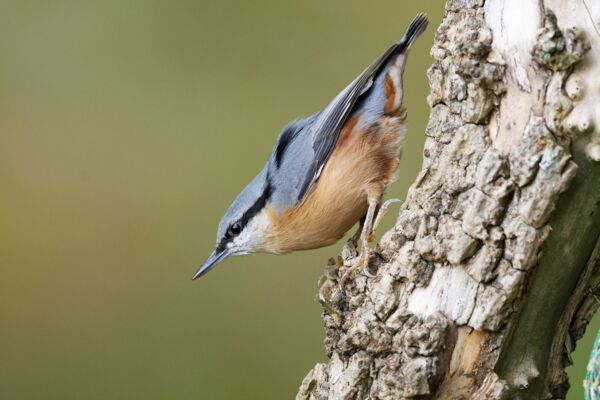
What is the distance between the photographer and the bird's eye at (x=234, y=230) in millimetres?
3070

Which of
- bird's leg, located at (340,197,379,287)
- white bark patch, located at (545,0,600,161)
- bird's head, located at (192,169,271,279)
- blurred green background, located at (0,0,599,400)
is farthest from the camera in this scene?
blurred green background, located at (0,0,599,400)

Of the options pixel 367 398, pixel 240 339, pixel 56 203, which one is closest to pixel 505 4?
pixel 367 398

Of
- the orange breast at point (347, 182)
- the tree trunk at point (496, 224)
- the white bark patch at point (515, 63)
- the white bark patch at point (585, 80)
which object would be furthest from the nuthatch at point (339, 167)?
the white bark patch at point (585, 80)

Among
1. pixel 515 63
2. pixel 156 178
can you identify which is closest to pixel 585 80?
pixel 515 63

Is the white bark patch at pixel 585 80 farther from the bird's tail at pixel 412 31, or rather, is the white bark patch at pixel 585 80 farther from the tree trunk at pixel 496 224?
the bird's tail at pixel 412 31

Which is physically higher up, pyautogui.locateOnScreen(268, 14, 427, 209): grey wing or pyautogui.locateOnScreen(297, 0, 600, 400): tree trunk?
pyautogui.locateOnScreen(268, 14, 427, 209): grey wing

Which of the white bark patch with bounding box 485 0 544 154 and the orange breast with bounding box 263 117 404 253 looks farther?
the orange breast with bounding box 263 117 404 253

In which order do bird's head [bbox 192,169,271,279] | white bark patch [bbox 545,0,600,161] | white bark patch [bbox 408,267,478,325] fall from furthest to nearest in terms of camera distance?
bird's head [bbox 192,169,271,279] → white bark patch [bbox 408,267,478,325] → white bark patch [bbox 545,0,600,161]

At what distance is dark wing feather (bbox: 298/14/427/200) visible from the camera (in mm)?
2887

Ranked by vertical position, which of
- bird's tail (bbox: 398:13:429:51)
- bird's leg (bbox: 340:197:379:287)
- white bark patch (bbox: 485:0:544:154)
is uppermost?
bird's tail (bbox: 398:13:429:51)

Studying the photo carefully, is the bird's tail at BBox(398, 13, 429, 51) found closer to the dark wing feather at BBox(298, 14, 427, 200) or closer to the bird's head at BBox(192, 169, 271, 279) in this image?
the dark wing feather at BBox(298, 14, 427, 200)

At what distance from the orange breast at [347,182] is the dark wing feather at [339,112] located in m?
0.02

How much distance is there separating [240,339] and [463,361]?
95.7 inches

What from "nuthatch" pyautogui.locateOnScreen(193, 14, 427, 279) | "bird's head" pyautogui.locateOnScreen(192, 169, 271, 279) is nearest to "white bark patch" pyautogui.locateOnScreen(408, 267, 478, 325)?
"nuthatch" pyautogui.locateOnScreen(193, 14, 427, 279)
